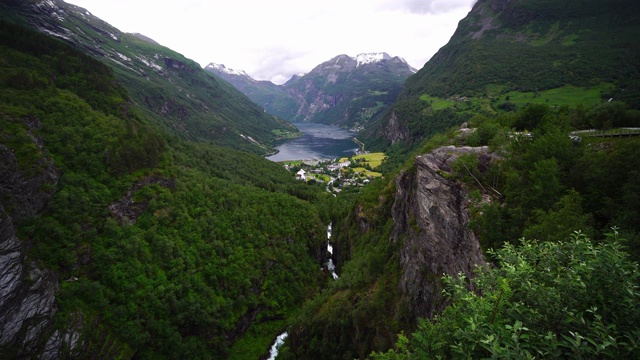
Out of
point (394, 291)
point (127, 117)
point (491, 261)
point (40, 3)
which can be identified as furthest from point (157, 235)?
point (40, 3)

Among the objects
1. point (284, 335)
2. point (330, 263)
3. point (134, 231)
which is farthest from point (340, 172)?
point (134, 231)

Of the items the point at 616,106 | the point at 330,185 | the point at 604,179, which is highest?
the point at 616,106

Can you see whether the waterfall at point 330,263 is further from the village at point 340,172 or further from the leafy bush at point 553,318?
the leafy bush at point 553,318

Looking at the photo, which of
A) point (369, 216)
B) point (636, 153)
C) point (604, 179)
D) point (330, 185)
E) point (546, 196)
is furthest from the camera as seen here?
point (330, 185)

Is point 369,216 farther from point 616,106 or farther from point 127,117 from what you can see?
point 127,117

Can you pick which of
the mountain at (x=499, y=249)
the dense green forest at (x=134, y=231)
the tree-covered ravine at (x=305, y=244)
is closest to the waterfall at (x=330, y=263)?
the tree-covered ravine at (x=305, y=244)
